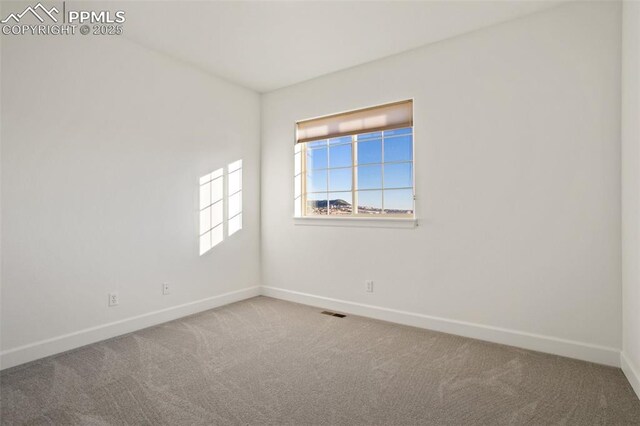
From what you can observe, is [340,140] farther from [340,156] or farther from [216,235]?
[216,235]

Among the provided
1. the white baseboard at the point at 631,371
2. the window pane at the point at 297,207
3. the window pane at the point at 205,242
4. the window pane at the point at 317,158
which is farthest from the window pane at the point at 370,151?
the white baseboard at the point at 631,371

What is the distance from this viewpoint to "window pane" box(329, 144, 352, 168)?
3.92m

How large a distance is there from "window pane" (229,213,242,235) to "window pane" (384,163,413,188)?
1.88 m

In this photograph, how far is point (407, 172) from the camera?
137 inches

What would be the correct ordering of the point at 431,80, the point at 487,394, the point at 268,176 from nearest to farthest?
the point at 487,394, the point at 431,80, the point at 268,176

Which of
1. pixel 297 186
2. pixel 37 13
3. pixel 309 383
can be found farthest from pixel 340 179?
pixel 37 13

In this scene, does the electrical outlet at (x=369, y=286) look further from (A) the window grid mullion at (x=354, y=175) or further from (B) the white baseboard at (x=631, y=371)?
(B) the white baseboard at (x=631, y=371)

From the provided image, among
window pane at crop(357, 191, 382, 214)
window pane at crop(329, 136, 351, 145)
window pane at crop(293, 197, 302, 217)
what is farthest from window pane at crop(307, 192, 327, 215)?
window pane at crop(329, 136, 351, 145)

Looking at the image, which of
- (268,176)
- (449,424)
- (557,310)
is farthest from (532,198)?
(268,176)

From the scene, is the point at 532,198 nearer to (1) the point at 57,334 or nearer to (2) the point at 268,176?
(2) the point at 268,176

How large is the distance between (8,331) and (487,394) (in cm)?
333

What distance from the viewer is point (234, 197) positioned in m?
4.15

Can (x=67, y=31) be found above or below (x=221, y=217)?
above

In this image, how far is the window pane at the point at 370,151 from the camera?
3684 millimetres
